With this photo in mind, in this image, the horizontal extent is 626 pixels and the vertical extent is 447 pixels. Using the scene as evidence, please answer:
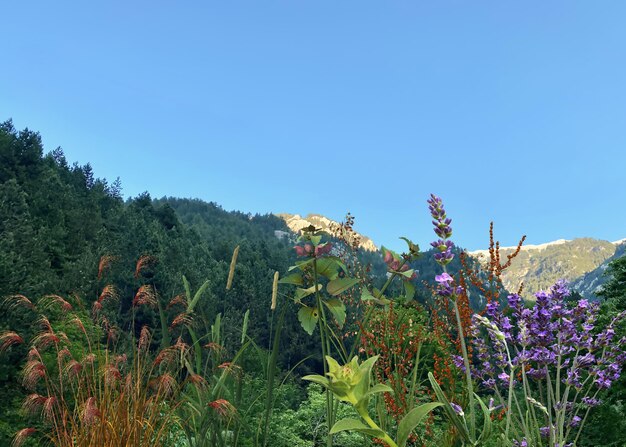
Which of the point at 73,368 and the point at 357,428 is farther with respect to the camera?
the point at 73,368

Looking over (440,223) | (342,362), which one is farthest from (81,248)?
(440,223)

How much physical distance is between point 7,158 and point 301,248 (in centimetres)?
3888

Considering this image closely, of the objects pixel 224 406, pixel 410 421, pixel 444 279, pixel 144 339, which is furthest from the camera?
pixel 144 339

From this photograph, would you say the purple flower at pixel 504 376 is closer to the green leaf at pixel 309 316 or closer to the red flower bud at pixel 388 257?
the red flower bud at pixel 388 257

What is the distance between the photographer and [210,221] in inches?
4707

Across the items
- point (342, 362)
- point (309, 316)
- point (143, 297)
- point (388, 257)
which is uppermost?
point (388, 257)

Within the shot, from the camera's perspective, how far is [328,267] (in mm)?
2891

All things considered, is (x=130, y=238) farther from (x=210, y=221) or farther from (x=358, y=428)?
(x=210, y=221)

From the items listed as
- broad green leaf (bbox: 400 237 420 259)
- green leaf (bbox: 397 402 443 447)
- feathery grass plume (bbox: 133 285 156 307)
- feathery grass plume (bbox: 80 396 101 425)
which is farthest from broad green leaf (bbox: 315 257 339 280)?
green leaf (bbox: 397 402 443 447)

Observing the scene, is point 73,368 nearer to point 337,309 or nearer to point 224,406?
point 224,406

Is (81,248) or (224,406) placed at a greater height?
(81,248)

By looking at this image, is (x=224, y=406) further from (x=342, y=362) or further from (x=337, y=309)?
(x=342, y=362)

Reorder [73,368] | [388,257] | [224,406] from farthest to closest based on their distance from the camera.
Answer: [388,257] < [73,368] < [224,406]

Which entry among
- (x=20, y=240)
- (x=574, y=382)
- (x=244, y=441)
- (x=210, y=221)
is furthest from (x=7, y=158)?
(x=210, y=221)
